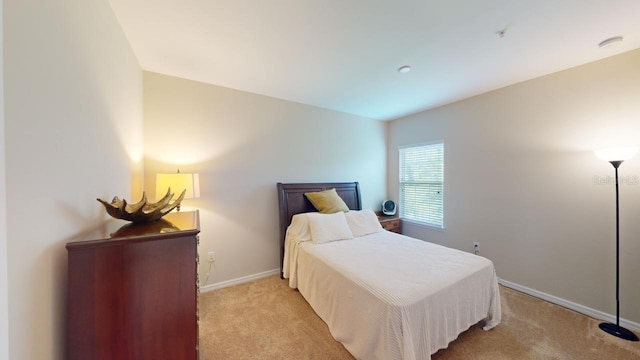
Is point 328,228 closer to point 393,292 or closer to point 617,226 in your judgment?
point 393,292

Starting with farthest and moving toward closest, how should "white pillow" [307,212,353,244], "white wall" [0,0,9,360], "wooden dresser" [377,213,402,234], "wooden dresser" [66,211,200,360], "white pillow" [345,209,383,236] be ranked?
"wooden dresser" [377,213,402,234]
"white pillow" [345,209,383,236]
"white pillow" [307,212,353,244]
"wooden dresser" [66,211,200,360]
"white wall" [0,0,9,360]

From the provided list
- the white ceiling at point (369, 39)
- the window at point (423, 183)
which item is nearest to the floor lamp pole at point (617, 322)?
the white ceiling at point (369, 39)

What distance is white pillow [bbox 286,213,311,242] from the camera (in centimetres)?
268

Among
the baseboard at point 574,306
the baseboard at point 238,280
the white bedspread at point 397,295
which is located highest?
the white bedspread at point 397,295

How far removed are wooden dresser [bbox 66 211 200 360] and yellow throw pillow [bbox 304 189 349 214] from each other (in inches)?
81.6

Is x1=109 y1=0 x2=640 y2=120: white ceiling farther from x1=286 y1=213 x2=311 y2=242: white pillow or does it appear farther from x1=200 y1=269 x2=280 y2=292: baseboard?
x1=200 y1=269 x2=280 y2=292: baseboard

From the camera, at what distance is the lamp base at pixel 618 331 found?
6.11ft

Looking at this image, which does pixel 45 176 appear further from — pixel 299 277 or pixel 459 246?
pixel 459 246

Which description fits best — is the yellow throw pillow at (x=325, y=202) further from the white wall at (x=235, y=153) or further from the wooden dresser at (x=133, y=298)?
the wooden dresser at (x=133, y=298)

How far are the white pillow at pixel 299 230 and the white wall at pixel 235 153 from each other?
13.5 inches

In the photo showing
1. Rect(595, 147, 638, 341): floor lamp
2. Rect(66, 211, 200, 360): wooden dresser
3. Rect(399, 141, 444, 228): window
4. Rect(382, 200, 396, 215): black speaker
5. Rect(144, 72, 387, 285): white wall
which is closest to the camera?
Rect(66, 211, 200, 360): wooden dresser

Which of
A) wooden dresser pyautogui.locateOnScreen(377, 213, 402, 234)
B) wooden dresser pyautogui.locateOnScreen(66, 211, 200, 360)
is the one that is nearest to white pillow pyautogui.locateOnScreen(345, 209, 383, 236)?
wooden dresser pyautogui.locateOnScreen(377, 213, 402, 234)

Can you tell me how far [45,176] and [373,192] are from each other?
12.8 ft

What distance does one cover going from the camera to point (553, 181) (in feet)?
7.92
